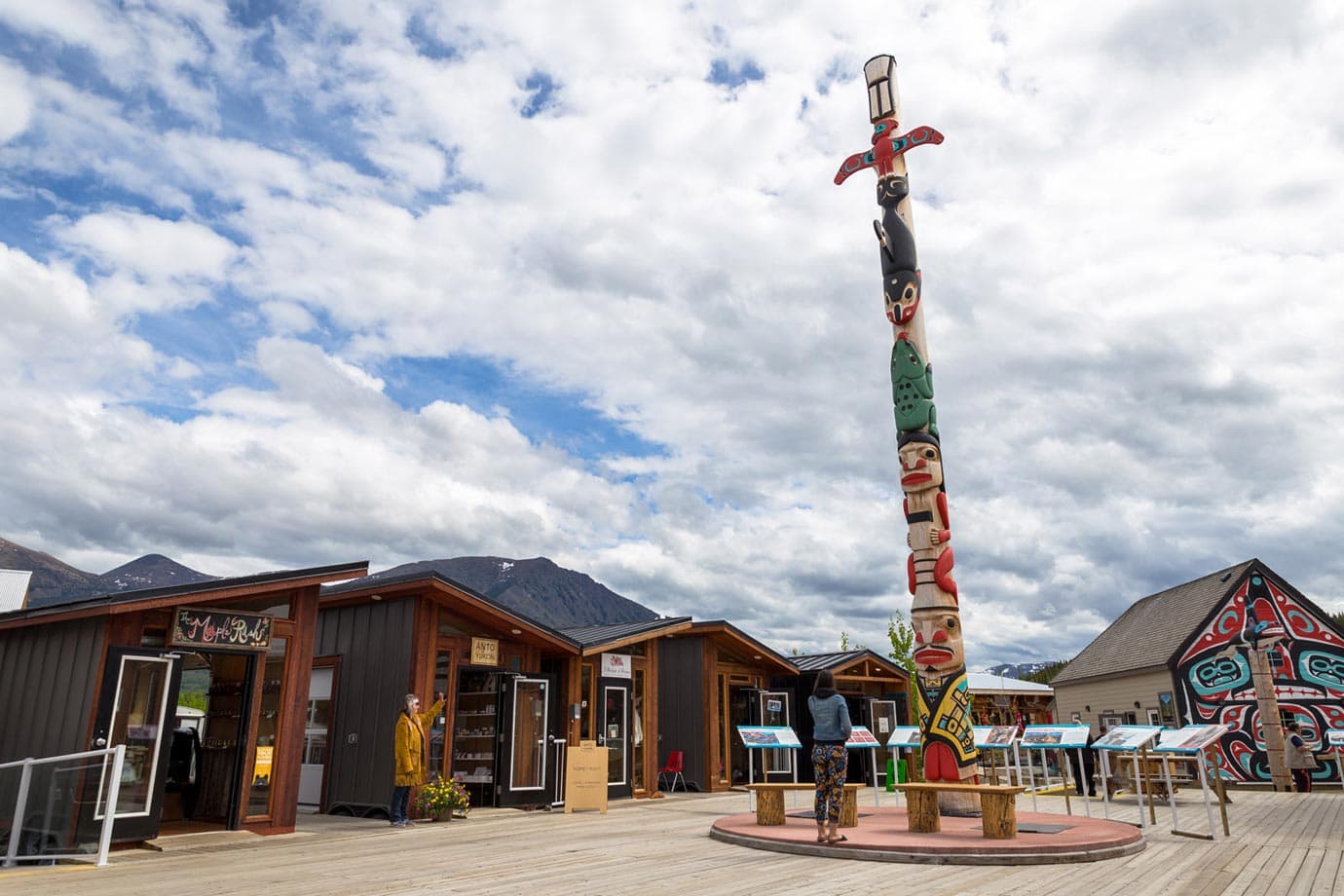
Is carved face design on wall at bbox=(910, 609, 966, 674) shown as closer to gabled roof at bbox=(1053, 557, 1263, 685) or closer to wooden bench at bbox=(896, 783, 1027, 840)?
wooden bench at bbox=(896, 783, 1027, 840)

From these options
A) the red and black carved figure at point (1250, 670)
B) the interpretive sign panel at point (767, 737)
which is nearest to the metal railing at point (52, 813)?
the interpretive sign panel at point (767, 737)

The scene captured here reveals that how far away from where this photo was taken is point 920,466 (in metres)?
11.7

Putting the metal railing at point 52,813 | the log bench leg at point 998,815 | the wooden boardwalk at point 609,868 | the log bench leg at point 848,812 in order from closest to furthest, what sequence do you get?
1. the wooden boardwalk at point 609,868
2. the metal railing at point 52,813
3. the log bench leg at point 998,815
4. the log bench leg at point 848,812

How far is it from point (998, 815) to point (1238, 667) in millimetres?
15997

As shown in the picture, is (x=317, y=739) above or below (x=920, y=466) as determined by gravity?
below

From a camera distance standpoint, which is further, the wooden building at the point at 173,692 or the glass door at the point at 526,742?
the glass door at the point at 526,742

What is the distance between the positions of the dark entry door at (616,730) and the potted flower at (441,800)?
390 cm

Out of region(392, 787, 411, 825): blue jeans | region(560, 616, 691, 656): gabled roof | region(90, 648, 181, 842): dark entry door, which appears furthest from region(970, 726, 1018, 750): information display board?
region(90, 648, 181, 842): dark entry door

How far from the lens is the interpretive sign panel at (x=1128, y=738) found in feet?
35.6

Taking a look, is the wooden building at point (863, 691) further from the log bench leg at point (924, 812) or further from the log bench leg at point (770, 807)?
the log bench leg at point (924, 812)

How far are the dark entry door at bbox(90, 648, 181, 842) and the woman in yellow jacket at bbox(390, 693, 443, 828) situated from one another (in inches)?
114

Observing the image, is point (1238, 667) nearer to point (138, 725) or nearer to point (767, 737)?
point (767, 737)

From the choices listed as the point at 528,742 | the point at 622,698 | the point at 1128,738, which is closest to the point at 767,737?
the point at 528,742

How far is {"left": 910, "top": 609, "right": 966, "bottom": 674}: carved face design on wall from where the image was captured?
10961 millimetres
